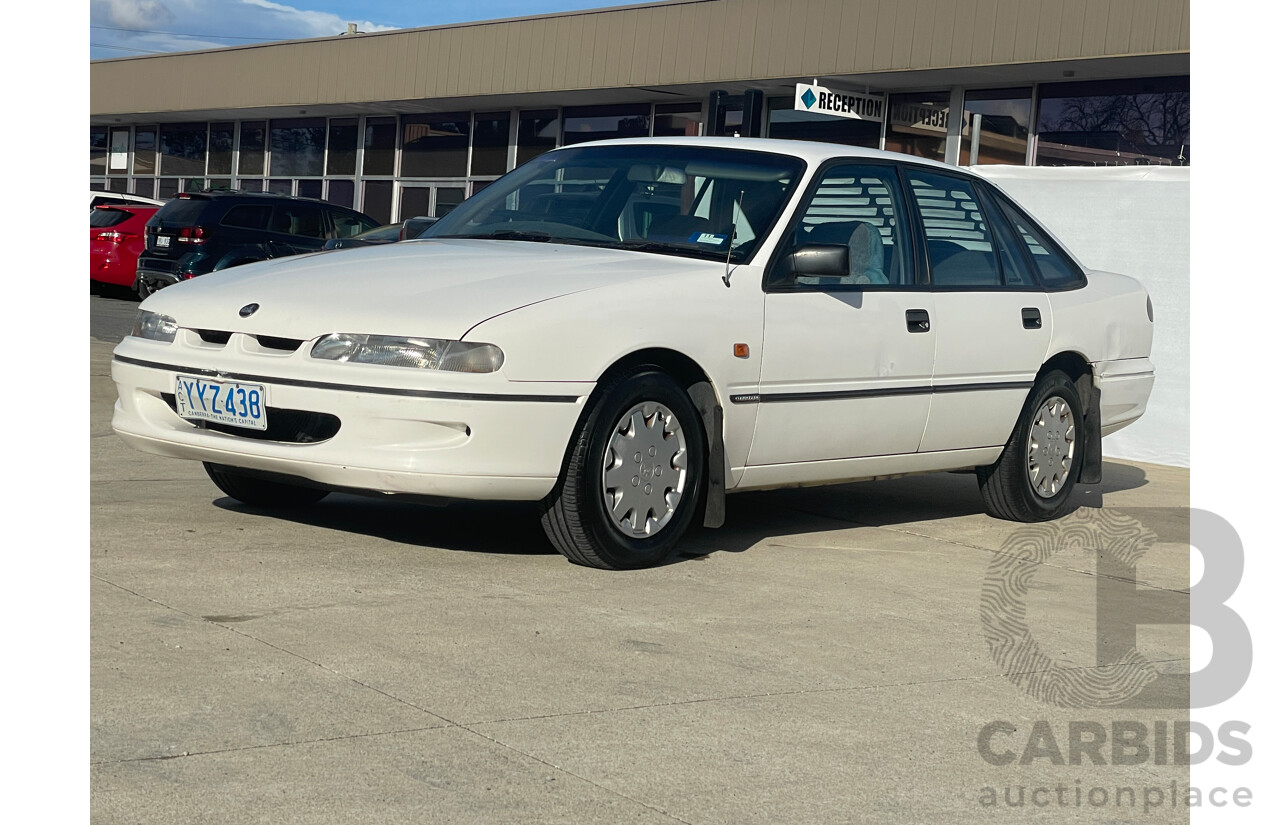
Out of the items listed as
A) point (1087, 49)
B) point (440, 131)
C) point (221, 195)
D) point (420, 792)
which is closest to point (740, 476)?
point (420, 792)

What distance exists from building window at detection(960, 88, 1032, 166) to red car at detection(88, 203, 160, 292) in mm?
11718

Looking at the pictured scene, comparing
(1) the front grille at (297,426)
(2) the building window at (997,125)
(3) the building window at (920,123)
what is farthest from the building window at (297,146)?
(1) the front grille at (297,426)

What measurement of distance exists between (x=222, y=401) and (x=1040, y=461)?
4.03 m

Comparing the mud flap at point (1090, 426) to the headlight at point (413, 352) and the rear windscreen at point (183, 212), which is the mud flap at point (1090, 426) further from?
the rear windscreen at point (183, 212)

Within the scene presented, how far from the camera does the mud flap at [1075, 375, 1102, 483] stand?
7.82m

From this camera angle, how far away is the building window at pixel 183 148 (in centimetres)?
3528

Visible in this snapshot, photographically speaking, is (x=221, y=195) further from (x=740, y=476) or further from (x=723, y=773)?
(x=723, y=773)

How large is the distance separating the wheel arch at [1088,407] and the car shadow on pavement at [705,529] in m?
0.58

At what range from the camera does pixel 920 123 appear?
20.5 m

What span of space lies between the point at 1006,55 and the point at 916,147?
9.84 feet

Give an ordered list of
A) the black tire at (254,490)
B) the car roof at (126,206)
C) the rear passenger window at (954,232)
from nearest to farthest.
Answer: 1. the black tire at (254,490)
2. the rear passenger window at (954,232)
3. the car roof at (126,206)

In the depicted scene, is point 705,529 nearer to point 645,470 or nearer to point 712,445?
point 712,445

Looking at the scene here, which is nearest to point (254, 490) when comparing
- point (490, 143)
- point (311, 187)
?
point (490, 143)

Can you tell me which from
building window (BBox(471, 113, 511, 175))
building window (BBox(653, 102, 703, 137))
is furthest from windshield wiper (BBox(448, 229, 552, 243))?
building window (BBox(471, 113, 511, 175))
